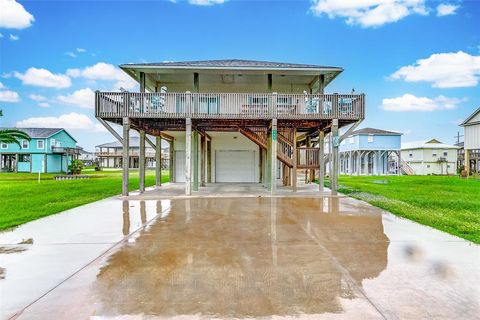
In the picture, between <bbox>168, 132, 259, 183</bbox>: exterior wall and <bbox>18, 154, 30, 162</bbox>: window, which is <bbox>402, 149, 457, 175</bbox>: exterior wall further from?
<bbox>18, 154, 30, 162</bbox>: window

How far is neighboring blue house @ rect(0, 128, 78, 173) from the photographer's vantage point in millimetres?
43812

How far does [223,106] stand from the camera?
44.7 feet

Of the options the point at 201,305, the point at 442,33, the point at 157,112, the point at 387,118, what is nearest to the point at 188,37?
the point at 157,112

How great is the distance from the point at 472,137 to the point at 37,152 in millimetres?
54572

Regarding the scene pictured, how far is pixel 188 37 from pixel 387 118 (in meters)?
40.2

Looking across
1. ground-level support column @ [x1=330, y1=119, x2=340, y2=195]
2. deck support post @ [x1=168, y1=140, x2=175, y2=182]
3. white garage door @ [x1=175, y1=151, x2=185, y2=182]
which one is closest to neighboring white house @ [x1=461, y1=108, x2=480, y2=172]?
ground-level support column @ [x1=330, y1=119, x2=340, y2=195]

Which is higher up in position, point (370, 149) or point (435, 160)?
point (370, 149)

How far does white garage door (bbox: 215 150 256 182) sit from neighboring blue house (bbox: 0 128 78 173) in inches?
1307

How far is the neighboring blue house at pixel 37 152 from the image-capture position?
43.8 m

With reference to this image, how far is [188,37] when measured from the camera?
113 feet

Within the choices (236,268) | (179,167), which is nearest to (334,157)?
(236,268)

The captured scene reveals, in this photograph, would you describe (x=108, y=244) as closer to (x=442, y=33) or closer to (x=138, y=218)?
(x=138, y=218)

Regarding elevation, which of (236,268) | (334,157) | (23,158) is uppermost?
(23,158)

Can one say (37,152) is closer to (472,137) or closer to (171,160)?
(171,160)
